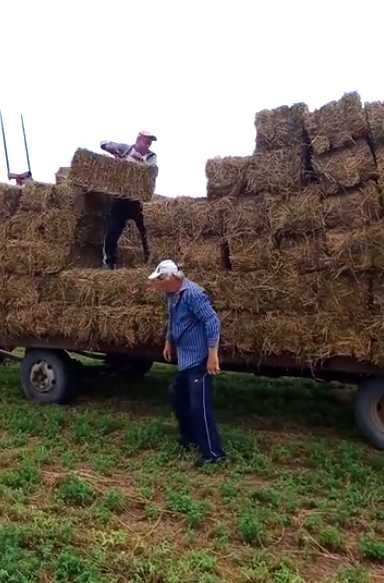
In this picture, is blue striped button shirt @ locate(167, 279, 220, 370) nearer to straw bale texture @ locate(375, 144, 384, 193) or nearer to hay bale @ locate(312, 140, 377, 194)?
hay bale @ locate(312, 140, 377, 194)

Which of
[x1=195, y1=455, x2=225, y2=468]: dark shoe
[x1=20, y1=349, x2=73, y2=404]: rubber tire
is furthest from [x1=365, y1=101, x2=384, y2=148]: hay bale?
[x1=20, y1=349, x2=73, y2=404]: rubber tire

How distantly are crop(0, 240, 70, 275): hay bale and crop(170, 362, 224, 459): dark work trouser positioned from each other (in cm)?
254

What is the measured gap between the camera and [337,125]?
6.10 metres

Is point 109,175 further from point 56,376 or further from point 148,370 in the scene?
point 148,370

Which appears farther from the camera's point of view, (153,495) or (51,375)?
(51,375)

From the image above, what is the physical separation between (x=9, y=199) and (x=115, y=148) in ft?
5.48

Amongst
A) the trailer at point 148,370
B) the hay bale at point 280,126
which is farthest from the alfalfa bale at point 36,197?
the hay bale at point 280,126

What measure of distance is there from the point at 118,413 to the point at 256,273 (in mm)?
2504

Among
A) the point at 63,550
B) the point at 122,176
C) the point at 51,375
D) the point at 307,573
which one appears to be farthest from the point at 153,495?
the point at 122,176

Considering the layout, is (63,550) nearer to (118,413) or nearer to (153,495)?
(153,495)

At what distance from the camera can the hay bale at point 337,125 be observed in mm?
6008

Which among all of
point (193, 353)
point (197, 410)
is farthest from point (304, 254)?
point (197, 410)

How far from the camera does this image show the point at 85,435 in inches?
262

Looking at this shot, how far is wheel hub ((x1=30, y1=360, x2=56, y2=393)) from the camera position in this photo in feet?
27.3
